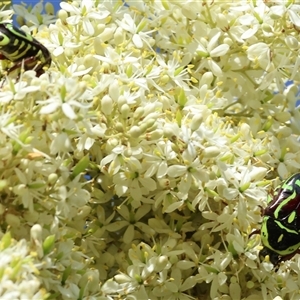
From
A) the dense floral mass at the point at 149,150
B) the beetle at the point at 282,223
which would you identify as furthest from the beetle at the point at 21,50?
the beetle at the point at 282,223

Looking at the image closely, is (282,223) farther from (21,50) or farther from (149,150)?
(21,50)

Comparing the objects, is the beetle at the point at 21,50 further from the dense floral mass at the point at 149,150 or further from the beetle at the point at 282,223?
the beetle at the point at 282,223

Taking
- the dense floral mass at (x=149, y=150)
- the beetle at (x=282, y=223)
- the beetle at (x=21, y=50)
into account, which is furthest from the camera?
the beetle at (x=282, y=223)

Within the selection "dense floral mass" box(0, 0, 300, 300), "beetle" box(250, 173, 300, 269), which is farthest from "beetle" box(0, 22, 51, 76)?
"beetle" box(250, 173, 300, 269)

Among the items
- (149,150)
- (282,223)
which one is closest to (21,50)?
(149,150)

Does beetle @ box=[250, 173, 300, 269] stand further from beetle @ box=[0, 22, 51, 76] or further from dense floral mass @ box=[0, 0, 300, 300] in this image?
beetle @ box=[0, 22, 51, 76]

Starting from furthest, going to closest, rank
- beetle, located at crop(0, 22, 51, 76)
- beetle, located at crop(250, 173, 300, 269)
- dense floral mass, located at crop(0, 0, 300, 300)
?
beetle, located at crop(250, 173, 300, 269), beetle, located at crop(0, 22, 51, 76), dense floral mass, located at crop(0, 0, 300, 300)

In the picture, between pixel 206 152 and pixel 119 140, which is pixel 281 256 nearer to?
pixel 206 152
